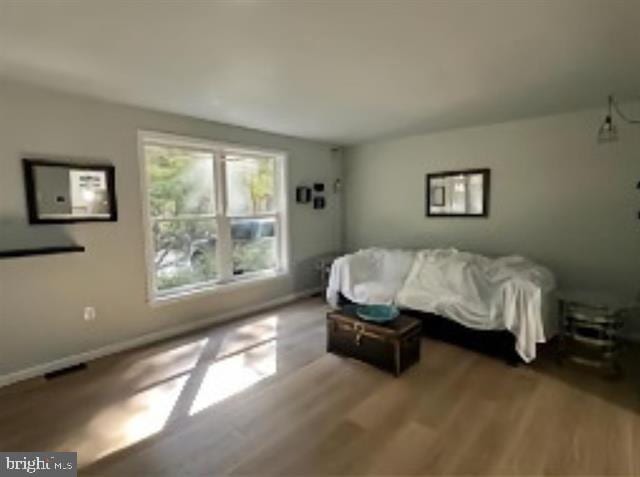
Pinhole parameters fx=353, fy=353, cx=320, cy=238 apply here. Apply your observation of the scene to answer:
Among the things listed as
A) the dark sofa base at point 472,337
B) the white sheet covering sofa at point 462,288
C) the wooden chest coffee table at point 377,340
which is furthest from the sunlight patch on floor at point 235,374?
the dark sofa base at point 472,337

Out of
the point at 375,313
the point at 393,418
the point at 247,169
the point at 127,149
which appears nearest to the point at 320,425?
the point at 393,418

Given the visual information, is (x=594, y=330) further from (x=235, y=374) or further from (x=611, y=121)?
(x=235, y=374)

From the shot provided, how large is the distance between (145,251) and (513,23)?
3442mm

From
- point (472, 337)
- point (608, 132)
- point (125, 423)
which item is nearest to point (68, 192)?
point (125, 423)

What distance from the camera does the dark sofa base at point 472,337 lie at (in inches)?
119

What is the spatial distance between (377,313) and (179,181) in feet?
8.25

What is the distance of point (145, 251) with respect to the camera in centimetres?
350

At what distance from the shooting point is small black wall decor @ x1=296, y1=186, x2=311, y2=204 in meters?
4.95

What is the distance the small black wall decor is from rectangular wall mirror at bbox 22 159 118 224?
234 centimetres

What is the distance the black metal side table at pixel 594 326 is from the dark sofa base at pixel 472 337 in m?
0.51

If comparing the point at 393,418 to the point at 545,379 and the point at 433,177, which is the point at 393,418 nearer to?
the point at 545,379

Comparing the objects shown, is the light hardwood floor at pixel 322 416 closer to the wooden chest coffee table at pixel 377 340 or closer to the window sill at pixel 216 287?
the wooden chest coffee table at pixel 377 340

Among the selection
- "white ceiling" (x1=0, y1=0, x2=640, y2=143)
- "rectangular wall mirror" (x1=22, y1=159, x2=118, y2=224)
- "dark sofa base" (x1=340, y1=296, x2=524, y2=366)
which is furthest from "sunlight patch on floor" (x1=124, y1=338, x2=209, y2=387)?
"white ceiling" (x1=0, y1=0, x2=640, y2=143)

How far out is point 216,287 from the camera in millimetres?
4102
